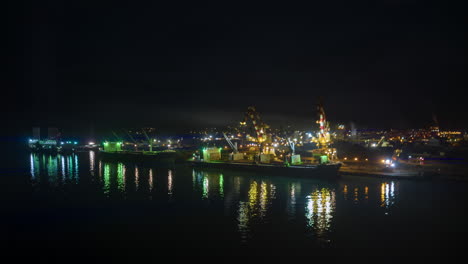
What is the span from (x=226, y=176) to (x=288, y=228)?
57.9ft

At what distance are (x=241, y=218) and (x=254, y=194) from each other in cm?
623

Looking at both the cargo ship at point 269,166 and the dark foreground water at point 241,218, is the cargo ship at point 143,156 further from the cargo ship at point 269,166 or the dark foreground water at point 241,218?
the dark foreground water at point 241,218

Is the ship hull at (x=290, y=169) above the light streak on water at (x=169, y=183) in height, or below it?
above

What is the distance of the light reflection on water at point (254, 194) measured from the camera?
1645cm

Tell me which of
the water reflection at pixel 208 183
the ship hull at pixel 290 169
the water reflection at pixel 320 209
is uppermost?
the ship hull at pixel 290 169

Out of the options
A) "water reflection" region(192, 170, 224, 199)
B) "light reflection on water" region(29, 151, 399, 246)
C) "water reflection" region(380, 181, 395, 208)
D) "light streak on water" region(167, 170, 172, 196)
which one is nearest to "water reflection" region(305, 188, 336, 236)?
"light reflection on water" region(29, 151, 399, 246)

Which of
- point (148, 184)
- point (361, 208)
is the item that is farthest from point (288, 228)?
point (148, 184)

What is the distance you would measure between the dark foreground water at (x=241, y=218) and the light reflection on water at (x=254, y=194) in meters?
0.07

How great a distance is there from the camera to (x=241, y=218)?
1664 centimetres

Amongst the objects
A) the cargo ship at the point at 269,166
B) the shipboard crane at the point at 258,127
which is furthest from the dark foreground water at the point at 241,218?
the shipboard crane at the point at 258,127

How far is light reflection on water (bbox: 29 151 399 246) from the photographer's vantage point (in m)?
16.5

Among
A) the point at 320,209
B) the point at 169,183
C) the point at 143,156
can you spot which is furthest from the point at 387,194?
the point at 143,156

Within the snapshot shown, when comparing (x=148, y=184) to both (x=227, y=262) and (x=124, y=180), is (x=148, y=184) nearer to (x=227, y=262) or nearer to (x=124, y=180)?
(x=124, y=180)

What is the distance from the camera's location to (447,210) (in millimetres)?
17578
